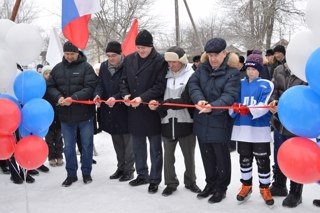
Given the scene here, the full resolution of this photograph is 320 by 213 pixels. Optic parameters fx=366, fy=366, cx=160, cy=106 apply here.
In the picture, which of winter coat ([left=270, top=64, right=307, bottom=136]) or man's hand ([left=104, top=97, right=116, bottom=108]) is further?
man's hand ([left=104, top=97, right=116, bottom=108])

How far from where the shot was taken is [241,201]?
435 cm

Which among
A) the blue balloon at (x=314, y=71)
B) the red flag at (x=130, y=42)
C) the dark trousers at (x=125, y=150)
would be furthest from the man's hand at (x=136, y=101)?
the red flag at (x=130, y=42)

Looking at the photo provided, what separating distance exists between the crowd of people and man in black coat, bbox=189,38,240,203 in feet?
0.04

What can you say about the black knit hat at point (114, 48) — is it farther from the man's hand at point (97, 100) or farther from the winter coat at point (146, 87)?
the man's hand at point (97, 100)

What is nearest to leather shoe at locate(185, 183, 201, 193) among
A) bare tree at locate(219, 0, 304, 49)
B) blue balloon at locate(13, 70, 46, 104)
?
blue balloon at locate(13, 70, 46, 104)

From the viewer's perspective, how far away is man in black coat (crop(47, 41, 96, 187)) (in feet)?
17.0

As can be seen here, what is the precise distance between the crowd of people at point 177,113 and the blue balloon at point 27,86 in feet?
2.92

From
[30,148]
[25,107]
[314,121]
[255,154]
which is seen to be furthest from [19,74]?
[314,121]

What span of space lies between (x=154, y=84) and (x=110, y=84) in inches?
32.6

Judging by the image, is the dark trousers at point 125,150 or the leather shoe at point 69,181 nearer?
the leather shoe at point 69,181

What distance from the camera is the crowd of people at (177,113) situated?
4.17m

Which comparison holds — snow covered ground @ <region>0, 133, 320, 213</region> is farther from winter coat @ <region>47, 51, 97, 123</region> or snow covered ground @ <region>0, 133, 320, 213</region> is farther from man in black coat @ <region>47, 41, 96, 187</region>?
winter coat @ <region>47, 51, 97, 123</region>

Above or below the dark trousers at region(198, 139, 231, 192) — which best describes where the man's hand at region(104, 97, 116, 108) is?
above

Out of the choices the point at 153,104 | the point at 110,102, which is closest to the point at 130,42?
the point at 110,102
